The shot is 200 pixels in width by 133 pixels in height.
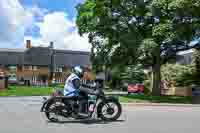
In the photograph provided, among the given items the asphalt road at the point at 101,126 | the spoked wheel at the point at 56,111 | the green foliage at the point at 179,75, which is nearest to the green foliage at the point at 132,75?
the green foliage at the point at 179,75

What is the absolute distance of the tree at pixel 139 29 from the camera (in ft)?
95.2

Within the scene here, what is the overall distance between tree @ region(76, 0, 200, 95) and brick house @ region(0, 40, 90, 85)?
72444 mm

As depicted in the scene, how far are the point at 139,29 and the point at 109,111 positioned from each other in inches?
740

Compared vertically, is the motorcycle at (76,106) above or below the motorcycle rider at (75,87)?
below

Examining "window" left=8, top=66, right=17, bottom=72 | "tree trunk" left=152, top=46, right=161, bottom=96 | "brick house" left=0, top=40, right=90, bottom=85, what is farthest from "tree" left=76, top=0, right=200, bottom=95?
"window" left=8, top=66, right=17, bottom=72

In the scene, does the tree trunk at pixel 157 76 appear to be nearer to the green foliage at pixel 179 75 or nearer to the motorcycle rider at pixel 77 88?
the green foliage at pixel 179 75

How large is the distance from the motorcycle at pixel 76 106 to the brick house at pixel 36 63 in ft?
305

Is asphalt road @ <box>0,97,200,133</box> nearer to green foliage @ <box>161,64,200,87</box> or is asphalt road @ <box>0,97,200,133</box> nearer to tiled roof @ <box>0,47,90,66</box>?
green foliage @ <box>161,64,200,87</box>

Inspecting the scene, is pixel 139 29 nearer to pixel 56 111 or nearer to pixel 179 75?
pixel 179 75

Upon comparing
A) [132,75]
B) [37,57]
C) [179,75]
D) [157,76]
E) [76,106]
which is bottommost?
[76,106]

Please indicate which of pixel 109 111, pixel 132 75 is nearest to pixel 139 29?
pixel 109 111

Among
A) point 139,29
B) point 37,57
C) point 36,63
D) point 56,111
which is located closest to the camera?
point 56,111

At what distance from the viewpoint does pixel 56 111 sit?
13.9 metres

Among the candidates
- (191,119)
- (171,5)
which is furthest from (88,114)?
(171,5)
